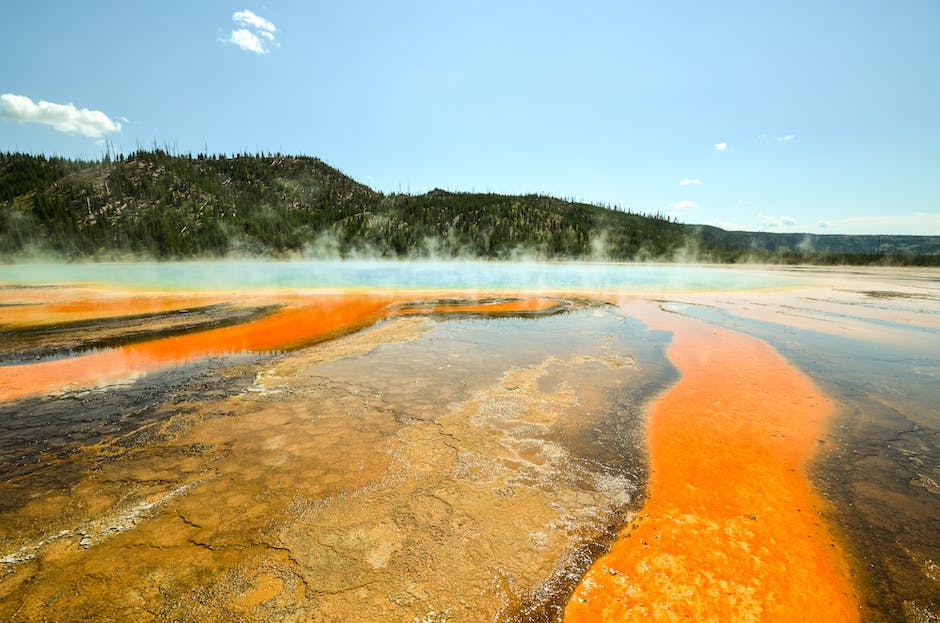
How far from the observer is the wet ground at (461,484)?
3273 millimetres

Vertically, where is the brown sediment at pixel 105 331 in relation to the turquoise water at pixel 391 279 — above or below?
below

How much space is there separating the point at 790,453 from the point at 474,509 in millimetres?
4899

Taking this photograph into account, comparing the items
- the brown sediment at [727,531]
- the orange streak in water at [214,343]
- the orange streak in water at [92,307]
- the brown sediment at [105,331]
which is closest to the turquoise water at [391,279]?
the orange streak in water at [92,307]

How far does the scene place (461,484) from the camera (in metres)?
4.84

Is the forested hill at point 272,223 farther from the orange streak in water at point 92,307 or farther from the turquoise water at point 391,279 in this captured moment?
the orange streak in water at point 92,307

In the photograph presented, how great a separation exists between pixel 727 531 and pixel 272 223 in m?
118

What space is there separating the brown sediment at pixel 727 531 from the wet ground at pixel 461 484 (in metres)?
0.03

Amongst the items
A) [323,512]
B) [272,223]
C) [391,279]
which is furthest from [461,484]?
[272,223]

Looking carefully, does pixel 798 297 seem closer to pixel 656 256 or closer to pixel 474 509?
pixel 474 509

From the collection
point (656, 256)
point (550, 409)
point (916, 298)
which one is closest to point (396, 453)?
point (550, 409)

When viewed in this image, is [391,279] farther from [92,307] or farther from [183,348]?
[183,348]

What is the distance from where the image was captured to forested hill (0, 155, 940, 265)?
82.2m

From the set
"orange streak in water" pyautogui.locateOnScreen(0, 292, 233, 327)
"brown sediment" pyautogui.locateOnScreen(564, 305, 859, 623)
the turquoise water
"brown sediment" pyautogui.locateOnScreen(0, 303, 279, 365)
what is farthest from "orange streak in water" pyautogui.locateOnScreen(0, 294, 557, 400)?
the turquoise water

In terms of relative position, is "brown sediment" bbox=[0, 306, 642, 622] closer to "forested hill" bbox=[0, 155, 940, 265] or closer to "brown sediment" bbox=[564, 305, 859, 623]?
"brown sediment" bbox=[564, 305, 859, 623]
